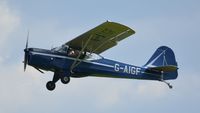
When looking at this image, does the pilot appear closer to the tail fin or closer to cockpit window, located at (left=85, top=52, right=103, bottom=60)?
cockpit window, located at (left=85, top=52, right=103, bottom=60)

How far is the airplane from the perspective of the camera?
872 inches

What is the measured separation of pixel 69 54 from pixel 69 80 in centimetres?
106

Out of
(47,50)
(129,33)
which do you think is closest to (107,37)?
(129,33)

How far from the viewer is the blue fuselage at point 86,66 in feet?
72.9

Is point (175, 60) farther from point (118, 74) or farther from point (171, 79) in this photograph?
point (118, 74)

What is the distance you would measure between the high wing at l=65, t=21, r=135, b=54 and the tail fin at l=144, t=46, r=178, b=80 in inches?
108

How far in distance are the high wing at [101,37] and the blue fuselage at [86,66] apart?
57 centimetres

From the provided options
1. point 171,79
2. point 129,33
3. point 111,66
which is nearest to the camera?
point 129,33

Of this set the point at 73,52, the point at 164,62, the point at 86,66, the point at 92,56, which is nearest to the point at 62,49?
the point at 73,52

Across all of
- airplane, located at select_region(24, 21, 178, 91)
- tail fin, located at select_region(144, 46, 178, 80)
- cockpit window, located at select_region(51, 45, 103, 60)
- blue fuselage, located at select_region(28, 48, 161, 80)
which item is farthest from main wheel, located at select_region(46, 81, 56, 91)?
tail fin, located at select_region(144, 46, 178, 80)

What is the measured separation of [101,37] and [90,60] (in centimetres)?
122

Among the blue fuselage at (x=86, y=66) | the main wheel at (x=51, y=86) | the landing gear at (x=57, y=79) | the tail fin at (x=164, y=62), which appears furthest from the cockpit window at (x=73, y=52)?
the tail fin at (x=164, y=62)

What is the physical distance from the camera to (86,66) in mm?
23203

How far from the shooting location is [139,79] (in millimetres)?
24688
